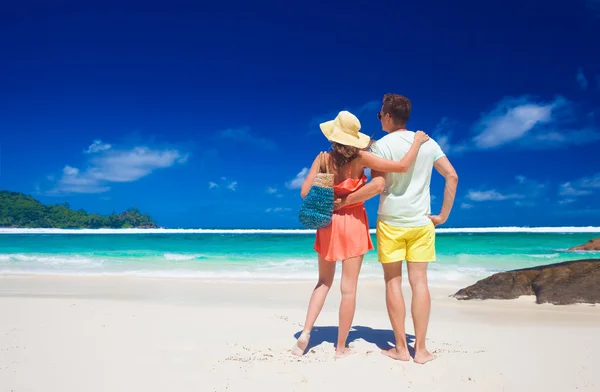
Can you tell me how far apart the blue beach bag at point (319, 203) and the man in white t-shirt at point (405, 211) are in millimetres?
163

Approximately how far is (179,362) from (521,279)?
5708mm

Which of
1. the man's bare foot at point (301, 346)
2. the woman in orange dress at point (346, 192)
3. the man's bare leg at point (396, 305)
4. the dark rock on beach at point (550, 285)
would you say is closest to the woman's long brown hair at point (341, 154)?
the woman in orange dress at point (346, 192)

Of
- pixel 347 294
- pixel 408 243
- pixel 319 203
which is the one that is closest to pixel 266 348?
pixel 347 294

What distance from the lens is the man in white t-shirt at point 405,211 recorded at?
143 inches

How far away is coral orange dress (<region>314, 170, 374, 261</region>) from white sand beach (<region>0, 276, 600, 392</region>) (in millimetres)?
860

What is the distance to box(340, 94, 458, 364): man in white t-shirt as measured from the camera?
11.9ft

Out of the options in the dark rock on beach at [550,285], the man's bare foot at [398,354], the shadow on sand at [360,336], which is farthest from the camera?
the dark rock on beach at [550,285]

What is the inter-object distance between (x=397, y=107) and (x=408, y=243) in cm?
109

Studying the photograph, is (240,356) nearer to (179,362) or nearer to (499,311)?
(179,362)

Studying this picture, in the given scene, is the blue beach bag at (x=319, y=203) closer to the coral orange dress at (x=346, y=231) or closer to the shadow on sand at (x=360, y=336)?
the coral orange dress at (x=346, y=231)

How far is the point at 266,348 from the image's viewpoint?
13.4 ft

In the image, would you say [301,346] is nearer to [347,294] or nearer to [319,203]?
[347,294]

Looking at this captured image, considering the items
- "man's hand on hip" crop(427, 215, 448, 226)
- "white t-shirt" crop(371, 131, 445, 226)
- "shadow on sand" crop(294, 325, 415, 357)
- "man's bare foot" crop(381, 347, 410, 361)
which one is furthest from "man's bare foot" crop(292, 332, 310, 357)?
"man's hand on hip" crop(427, 215, 448, 226)

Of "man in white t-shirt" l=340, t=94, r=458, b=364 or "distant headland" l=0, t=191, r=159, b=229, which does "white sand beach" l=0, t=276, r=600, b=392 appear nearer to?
"man in white t-shirt" l=340, t=94, r=458, b=364
